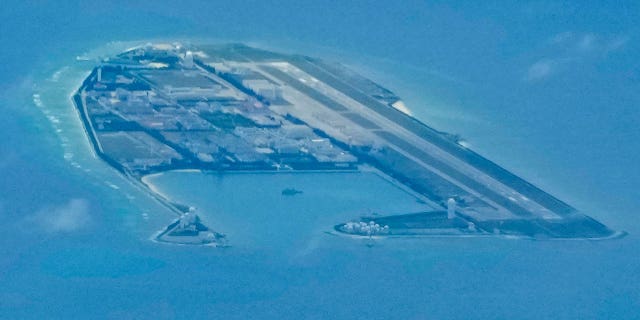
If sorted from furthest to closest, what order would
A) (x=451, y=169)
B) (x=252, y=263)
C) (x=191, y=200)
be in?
(x=451, y=169)
(x=191, y=200)
(x=252, y=263)

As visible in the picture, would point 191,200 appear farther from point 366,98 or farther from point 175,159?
point 366,98

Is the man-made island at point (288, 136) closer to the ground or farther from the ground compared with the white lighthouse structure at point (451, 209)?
farther from the ground

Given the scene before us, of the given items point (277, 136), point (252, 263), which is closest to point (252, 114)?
point (277, 136)

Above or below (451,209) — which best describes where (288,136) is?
above

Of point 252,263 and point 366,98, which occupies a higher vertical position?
point 366,98

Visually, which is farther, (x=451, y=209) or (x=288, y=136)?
(x=288, y=136)

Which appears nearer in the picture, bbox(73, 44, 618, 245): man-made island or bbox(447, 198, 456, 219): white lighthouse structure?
bbox(73, 44, 618, 245): man-made island

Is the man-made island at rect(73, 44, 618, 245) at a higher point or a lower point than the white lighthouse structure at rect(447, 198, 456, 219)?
higher

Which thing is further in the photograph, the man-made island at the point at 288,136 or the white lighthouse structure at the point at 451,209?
the white lighthouse structure at the point at 451,209
